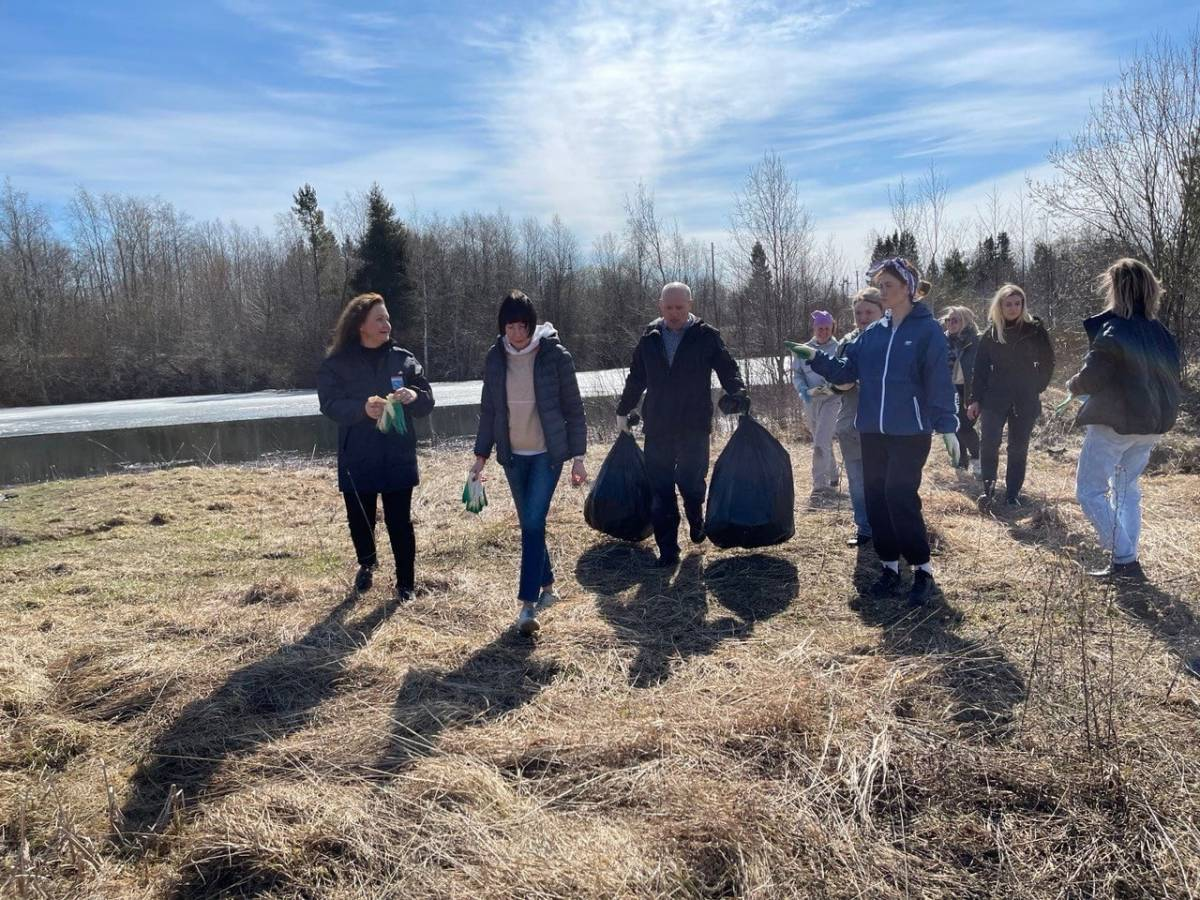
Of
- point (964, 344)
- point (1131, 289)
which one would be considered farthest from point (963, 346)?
point (1131, 289)

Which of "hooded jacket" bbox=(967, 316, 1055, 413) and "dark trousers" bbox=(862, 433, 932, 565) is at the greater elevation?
"hooded jacket" bbox=(967, 316, 1055, 413)

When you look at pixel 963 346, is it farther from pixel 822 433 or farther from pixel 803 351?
pixel 803 351

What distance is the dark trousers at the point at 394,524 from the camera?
14.7 ft

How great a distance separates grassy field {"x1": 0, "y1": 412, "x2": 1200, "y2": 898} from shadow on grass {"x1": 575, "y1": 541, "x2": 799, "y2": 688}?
0.03 meters

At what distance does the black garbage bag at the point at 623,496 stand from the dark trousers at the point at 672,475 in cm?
27

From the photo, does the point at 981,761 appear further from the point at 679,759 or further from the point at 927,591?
the point at 927,591

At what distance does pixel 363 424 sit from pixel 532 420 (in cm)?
105

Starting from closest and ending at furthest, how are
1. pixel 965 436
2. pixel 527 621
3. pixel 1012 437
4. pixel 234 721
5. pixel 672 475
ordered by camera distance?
pixel 234 721, pixel 527 621, pixel 672 475, pixel 1012 437, pixel 965 436

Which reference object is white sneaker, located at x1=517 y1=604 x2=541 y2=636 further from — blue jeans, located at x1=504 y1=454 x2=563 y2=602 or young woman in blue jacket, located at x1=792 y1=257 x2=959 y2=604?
young woman in blue jacket, located at x1=792 y1=257 x2=959 y2=604

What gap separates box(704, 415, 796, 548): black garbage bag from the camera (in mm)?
4914

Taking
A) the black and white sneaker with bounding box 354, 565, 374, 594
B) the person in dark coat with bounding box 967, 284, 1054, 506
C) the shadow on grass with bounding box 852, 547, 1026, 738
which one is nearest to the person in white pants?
the person in dark coat with bounding box 967, 284, 1054, 506

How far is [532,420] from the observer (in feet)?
13.1

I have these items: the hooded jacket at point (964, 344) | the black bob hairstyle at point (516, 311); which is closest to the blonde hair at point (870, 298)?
the black bob hairstyle at point (516, 311)

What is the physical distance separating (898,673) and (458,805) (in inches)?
68.5
